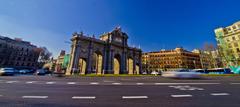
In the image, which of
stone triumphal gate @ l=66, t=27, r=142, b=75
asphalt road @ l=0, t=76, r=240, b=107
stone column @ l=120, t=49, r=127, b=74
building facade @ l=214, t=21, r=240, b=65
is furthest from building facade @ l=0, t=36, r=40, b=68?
building facade @ l=214, t=21, r=240, b=65

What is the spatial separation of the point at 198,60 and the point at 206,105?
360 ft

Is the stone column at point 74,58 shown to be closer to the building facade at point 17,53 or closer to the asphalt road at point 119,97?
the asphalt road at point 119,97

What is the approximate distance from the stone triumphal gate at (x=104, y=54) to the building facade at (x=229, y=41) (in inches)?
1419

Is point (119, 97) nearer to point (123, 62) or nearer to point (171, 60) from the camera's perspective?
point (123, 62)

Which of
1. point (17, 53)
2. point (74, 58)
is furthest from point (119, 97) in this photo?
point (17, 53)

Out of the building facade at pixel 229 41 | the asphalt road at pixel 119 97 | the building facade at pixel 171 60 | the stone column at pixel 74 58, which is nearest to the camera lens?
the asphalt road at pixel 119 97

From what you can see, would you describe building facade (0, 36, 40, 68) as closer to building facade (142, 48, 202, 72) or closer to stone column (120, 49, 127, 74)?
stone column (120, 49, 127, 74)

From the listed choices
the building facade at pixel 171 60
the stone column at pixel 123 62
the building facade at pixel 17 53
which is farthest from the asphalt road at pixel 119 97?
the building facade at pixel 171 60

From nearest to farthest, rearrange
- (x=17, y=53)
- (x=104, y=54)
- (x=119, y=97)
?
(x=119, y=97) < (x=104, y=54) < (x=17, y=53)

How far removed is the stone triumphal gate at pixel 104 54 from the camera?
136ft

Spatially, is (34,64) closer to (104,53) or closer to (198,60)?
(104,53)

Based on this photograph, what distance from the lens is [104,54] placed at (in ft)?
163

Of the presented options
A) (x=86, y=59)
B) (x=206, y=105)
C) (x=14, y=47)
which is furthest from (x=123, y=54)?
(x=14, y=47)

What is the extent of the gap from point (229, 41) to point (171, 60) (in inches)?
1453
